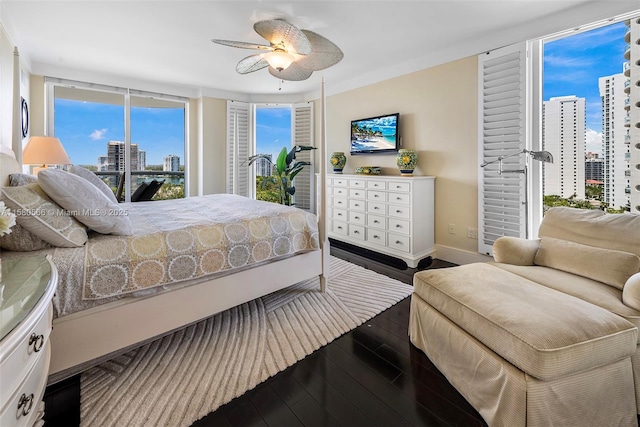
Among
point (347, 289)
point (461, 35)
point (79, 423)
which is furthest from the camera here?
point (461, 35)

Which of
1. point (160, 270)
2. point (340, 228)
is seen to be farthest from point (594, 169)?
point (160, 270)

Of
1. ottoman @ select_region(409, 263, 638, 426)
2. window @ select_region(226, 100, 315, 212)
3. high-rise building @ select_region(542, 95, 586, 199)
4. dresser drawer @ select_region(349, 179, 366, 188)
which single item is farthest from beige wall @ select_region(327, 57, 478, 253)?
ottoman @ select_region(409, 263, 638, 426)

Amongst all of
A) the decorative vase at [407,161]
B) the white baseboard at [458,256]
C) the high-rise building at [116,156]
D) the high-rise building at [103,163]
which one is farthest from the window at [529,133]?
the high-rise building at [103,163]

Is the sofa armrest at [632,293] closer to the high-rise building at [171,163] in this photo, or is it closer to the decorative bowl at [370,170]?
the decorative bowl at [370,170]

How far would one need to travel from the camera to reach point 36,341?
0.84 meters

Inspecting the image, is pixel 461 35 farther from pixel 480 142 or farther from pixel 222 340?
pixel 222 340

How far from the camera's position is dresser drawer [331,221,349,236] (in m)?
4.08

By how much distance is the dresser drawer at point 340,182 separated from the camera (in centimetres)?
401

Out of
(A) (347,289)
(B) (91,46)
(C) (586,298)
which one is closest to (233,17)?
(B) (91,46)

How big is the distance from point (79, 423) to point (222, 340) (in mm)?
758

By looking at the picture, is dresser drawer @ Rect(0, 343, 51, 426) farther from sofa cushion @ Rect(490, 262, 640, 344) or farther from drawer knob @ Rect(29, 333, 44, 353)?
sofa cushion @ Rect(490, 262, 640, 344)

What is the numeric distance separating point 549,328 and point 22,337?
1.69 meters

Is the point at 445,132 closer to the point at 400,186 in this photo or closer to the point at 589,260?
the point at 400,186

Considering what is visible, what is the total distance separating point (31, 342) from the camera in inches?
31.4
